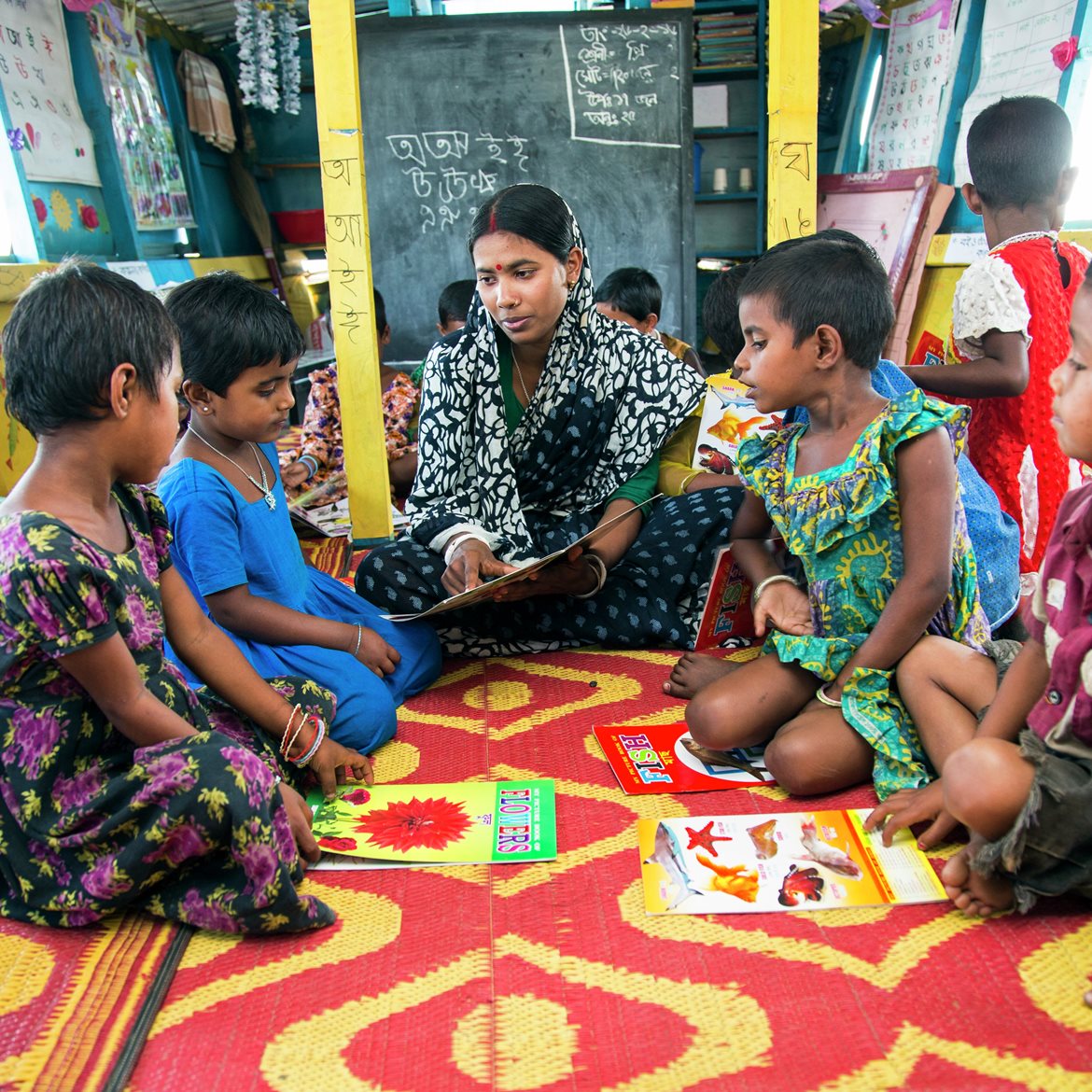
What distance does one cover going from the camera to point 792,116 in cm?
279

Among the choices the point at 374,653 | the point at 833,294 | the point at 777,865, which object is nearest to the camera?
the point at 777,865

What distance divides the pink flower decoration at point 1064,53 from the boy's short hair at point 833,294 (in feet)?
11.3

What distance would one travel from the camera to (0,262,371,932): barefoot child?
4.25ft

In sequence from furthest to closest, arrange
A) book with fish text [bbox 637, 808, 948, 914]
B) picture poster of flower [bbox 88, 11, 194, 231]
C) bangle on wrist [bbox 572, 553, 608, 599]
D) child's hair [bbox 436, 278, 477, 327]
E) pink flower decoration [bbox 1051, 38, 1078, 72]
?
picture poster of flower [bbox 88, 11, 194, 231]
pink flower decoration [bbox 1051, 38, 1078, 72]
child's hair [bbox 436, 278, 477, 327]
bangle on wrist [bbox 572, 553, 608, 599]
book with fish text [bbox 637, 808, 948, 914]

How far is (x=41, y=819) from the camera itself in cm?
136

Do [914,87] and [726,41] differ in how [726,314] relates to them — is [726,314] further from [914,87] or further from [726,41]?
[726,41]

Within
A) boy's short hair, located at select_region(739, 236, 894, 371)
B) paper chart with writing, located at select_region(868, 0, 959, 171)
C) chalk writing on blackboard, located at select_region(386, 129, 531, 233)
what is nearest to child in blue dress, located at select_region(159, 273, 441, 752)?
boy's short hair, located at select_region(739, 236, 894, 371)

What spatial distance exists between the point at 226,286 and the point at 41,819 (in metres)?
0.98

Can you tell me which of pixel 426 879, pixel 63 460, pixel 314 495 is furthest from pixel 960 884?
pixel 314 495

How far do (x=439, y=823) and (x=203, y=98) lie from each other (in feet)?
20.0

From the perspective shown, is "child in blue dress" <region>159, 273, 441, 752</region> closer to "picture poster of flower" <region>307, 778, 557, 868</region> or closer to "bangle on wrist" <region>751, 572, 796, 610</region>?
"picture poster of flower" <region>307, 778, 557, 868</region>

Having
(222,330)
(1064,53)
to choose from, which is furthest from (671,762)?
(1064,53)

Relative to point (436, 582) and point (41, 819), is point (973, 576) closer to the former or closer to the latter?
point (436, 582)

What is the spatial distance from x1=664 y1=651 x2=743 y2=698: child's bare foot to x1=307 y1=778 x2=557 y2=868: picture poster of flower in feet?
1.48
